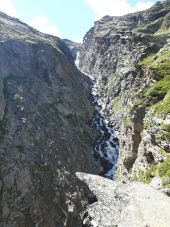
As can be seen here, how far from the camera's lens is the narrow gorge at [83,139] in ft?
98.8

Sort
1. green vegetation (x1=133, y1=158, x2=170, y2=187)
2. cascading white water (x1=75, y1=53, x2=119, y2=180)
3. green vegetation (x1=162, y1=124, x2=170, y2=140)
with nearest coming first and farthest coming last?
green vegetation (x1=133, y1=158, x2=170, y2=187), green vegetation (x1=162, y1=124, x2=170, y2=140), cascading white water (x1=75, y1=53, x2=119, y2=180)

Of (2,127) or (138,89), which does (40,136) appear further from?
(138,89)

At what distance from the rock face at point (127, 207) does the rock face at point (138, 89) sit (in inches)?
144

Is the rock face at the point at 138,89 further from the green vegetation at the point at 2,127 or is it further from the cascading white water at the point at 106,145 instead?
the green vegetation at the point at 2,127

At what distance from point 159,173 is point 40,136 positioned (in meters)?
47.5

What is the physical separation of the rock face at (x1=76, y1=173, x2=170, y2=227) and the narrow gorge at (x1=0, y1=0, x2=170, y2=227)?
76 mm

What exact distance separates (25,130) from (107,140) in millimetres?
32193

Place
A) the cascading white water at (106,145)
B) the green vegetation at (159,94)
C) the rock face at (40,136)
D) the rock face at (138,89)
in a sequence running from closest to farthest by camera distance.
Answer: the rock face at (138,89) < the green vegetation at (159,94) < the rock face at (40,136) < the cascading white water at (106,145)

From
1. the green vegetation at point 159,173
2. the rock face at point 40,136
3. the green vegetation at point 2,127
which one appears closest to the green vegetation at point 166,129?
the green vegetation at point 159,173

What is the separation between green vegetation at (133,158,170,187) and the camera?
1296 inches

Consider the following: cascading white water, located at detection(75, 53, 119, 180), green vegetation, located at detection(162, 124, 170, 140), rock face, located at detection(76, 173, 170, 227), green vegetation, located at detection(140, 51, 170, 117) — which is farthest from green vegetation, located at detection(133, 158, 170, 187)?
cascading white water, located at detection(75, 53, 119, 180)

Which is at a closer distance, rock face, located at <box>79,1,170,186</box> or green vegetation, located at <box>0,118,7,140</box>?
rock face, located at <box>79,1,170,186</box>

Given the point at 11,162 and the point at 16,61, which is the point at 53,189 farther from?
the point at 16,61

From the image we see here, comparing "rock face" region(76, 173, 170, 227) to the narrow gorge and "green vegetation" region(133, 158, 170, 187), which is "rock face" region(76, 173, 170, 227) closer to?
the narrow gorge
